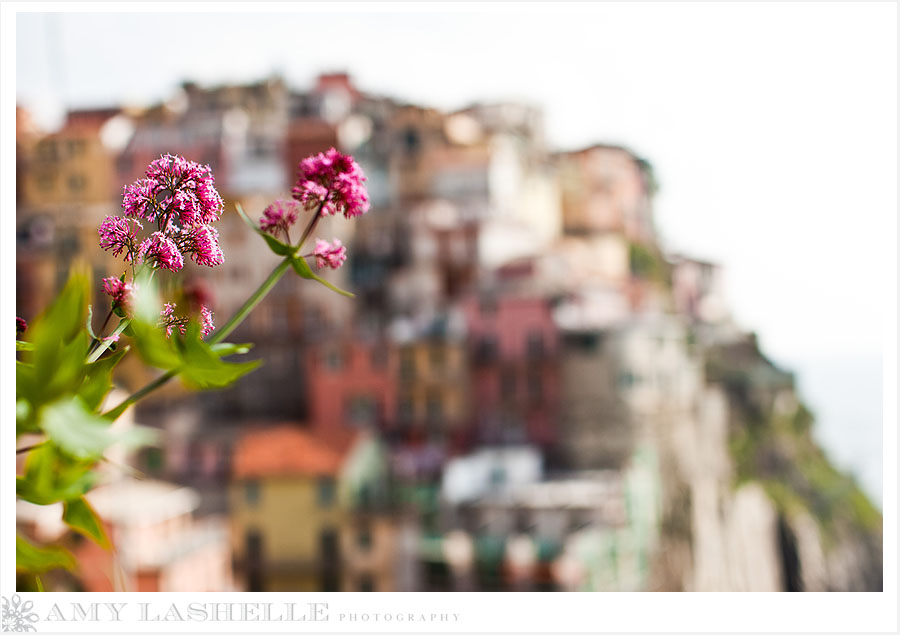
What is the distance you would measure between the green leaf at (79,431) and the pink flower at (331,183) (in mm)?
124

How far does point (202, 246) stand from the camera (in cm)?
34

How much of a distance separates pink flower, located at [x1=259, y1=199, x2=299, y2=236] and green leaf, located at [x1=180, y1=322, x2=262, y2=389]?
8 centimetres

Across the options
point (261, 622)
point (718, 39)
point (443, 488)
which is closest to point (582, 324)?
point (443, 488)

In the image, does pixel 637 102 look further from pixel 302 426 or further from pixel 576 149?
pixel 302 426

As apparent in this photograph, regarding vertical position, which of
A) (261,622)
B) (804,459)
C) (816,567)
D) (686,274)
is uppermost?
(686,274)

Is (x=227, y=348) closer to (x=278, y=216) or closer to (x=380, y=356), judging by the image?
(x=278, y=216)

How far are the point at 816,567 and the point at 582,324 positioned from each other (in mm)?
4205

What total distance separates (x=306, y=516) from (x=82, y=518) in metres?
9.49

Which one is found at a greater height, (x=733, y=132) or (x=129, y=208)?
(x=733, y=132)

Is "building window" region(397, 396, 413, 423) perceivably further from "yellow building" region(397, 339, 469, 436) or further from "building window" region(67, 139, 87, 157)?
"building window" region(67, 139, 87, 157)

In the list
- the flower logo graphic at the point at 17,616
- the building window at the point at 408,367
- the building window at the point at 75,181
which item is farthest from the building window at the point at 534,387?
the flower logo graphic at the point at 17,616

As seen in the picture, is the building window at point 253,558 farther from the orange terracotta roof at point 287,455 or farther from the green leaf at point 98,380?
the green leaf at point 98,380

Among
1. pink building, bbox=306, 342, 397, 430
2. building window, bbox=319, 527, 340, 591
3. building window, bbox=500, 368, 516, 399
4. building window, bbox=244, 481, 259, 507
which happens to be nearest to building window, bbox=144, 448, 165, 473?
building window, bbox=244, 481, 259, 507

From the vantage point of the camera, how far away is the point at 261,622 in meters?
0.87
